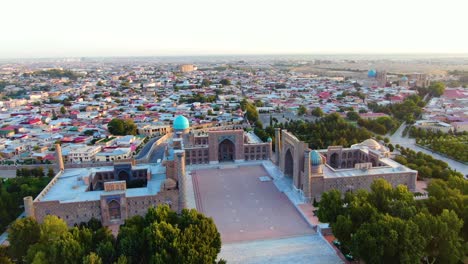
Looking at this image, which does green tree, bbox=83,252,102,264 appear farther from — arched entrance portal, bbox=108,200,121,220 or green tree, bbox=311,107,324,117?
green tree, bbox=311,107,324,117

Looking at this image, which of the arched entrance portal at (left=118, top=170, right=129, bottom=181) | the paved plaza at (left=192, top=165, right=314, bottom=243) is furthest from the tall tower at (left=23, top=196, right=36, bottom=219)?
the paved plaza at (left=192, top=165, right=314, bottom=243)

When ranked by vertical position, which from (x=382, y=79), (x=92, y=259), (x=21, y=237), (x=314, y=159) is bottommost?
(x=21, y=237)

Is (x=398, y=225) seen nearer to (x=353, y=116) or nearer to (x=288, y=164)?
(x=288, y=164)

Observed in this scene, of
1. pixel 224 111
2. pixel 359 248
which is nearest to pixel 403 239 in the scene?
pixel 359 248

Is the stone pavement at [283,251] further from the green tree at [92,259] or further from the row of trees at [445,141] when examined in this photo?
the row of trees at [445,141]

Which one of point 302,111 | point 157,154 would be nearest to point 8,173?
point 157,154

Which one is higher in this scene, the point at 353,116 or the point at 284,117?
the point at 353,116
